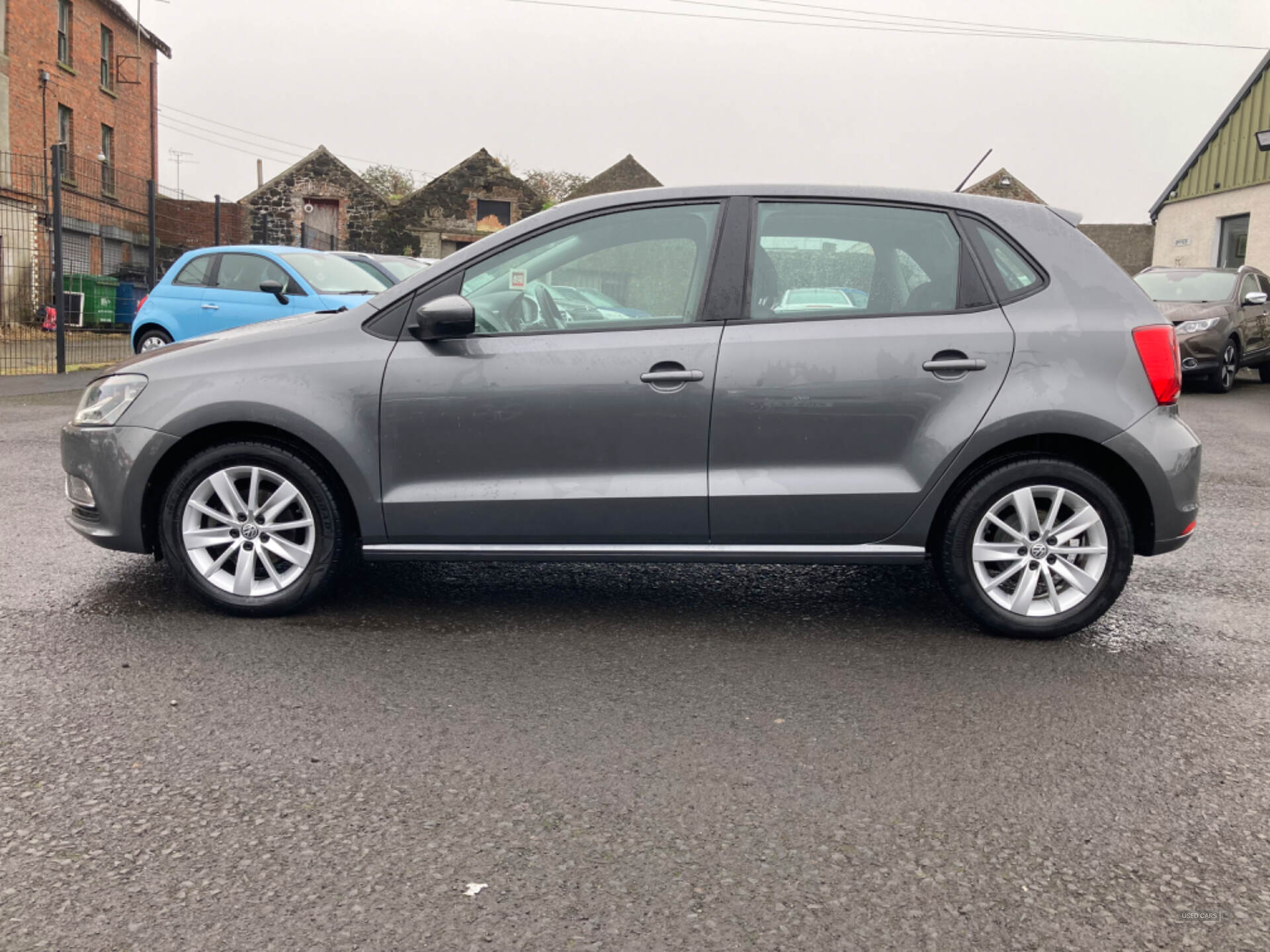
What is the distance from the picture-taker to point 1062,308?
4.53 m

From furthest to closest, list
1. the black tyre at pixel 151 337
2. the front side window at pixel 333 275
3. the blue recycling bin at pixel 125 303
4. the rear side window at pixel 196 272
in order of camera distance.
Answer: the blue recycling bin at pixel 125 303
the black tyre at pixel 151 337
the rear side window at pixel 196 272
the front side window at pixel 333 275

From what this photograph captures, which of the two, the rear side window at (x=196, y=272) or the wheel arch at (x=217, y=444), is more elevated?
the rear side window at (x=196, y=272)

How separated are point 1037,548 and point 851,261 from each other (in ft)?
4.38

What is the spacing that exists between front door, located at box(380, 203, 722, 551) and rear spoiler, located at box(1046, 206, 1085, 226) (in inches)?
58.5

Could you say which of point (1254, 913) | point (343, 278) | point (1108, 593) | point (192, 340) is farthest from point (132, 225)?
point (1254, 913)

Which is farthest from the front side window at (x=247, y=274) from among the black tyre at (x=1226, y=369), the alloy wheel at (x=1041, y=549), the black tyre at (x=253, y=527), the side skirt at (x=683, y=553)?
the black tyre at (x=1226, y=369)

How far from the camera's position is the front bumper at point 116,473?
15.3 feet

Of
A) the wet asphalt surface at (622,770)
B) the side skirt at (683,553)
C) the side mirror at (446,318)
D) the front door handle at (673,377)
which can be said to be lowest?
the wet asphalt surface at (622,770)

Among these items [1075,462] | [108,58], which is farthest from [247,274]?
[108,58]

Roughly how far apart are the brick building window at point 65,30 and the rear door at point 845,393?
31.4 metres

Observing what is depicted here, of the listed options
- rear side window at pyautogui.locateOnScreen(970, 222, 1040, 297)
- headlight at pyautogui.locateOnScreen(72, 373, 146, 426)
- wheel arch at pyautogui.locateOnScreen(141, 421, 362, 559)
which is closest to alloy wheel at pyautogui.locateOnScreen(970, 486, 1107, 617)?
rear side window at pyautogui.locateOnScreen(970, 222, 1040, 297)

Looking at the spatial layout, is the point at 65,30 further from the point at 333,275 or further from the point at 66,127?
the point at 333,275

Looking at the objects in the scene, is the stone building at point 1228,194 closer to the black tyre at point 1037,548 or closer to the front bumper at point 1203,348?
the front bumper at point 1203,348

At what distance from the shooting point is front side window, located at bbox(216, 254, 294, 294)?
13016 millimetres
